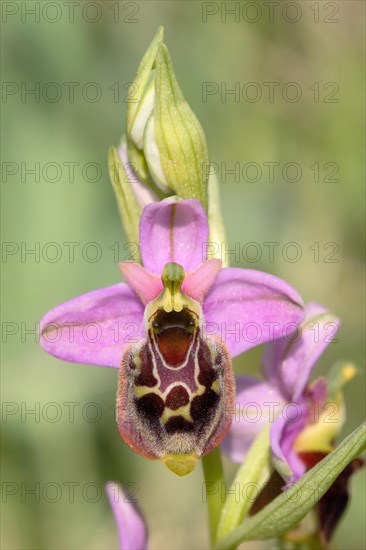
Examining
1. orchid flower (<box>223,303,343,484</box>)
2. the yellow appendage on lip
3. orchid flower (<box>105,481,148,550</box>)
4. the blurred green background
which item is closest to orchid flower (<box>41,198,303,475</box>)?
the yellow appendage on lip

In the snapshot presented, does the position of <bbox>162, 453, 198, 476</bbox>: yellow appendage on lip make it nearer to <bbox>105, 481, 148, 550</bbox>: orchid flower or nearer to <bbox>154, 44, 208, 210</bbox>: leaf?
<bbox>105, 481, 148, 550</bbox>: orchid flower

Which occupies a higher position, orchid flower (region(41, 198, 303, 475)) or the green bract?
the green bract

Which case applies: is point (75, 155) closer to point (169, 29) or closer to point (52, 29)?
point (52, 29)

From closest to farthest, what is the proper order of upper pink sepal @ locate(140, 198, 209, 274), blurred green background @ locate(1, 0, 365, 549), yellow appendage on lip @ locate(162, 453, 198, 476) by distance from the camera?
yellow appendage on lip @ locate(162, 453, 198, 476), upper pink sepal @ locate(140, 198, 209, 274), blurred green background @ locate(1, 0, 365, 549)

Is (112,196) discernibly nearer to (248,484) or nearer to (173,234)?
(173,234)

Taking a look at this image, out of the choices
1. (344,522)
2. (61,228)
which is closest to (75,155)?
(61,228)

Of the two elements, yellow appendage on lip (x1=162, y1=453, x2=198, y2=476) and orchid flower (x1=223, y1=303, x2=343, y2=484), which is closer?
yellow appendage on lip (x1=162, y1=453, x2=198, y2=476)
